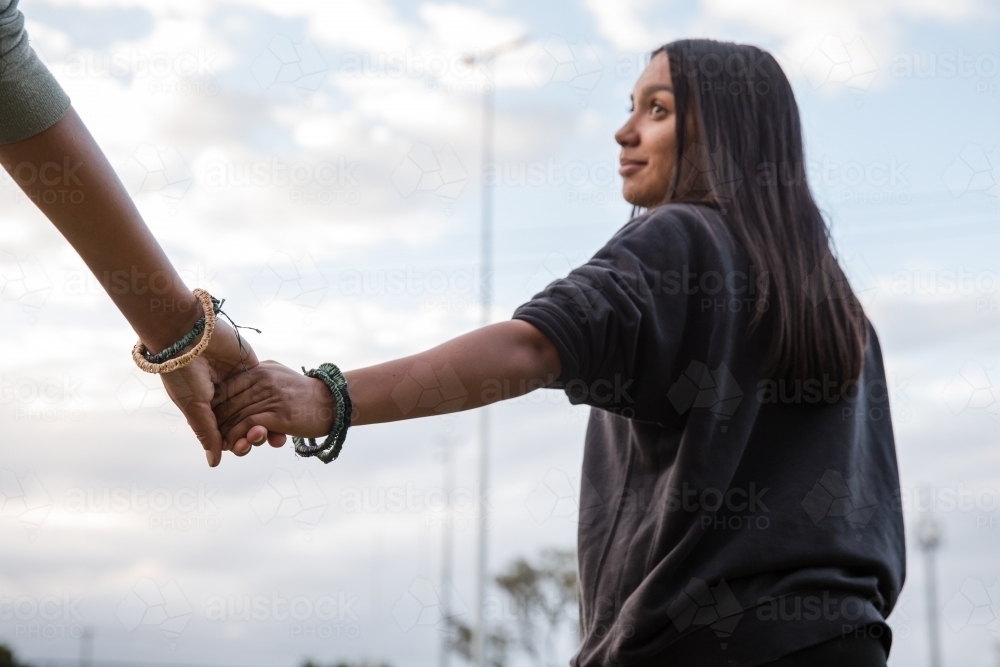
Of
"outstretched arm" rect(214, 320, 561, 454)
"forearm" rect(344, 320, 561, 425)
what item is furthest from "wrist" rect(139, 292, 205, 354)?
"forearm" rect(344, 320, 561, 425)

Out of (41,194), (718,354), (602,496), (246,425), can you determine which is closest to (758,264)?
(718,354)

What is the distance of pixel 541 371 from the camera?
6.33ft

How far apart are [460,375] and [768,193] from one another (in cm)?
91

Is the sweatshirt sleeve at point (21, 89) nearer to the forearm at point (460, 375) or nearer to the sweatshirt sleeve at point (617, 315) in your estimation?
the forearm at point (460, 375)

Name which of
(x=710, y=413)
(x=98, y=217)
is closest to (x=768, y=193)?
(x=710, y=413)

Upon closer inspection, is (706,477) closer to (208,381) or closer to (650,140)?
(650,140)

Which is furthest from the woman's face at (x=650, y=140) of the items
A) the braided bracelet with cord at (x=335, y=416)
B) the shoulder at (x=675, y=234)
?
the braided bracelet with cord at (x=335, y=416)

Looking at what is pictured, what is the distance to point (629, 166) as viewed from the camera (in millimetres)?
2594

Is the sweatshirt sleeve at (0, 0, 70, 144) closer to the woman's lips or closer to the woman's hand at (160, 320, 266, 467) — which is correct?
the woman's hand at (160, 320, 266, 467)

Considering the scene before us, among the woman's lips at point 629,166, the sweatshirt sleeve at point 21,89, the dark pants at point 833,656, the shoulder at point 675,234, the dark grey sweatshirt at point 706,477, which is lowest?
the dark pants at point 833,656

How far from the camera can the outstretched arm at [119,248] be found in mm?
2025

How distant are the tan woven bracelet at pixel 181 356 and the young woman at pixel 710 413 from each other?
0.10 meters

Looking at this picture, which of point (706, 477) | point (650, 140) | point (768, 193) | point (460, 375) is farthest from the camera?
point (650, 140)

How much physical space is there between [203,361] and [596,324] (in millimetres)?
929
